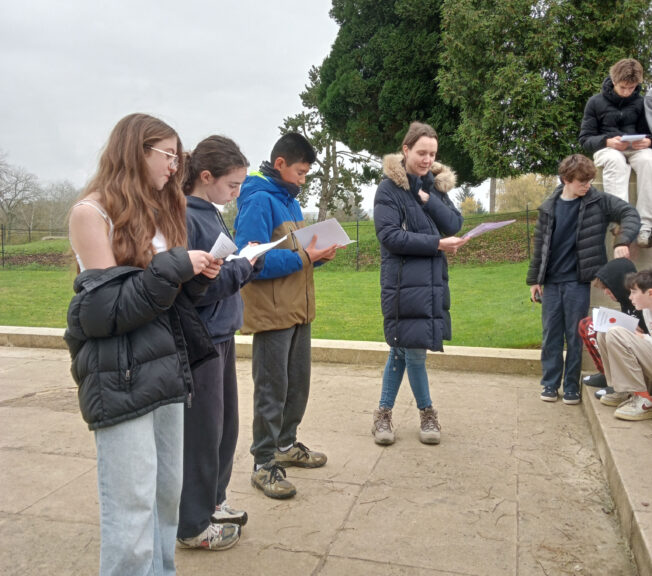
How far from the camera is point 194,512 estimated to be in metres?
2.69

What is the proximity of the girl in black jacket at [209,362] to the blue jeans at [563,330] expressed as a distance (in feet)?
10.2

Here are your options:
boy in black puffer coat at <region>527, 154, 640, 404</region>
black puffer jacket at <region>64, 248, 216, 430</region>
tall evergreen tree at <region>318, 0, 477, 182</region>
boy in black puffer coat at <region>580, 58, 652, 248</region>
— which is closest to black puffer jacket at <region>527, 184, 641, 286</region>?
boy in black puffer coat at <region>527, 154, 640, 404</region>

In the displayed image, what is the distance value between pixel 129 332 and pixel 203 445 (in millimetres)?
831

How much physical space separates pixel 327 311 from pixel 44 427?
244 inches

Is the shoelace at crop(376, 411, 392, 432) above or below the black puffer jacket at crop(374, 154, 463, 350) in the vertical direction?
below

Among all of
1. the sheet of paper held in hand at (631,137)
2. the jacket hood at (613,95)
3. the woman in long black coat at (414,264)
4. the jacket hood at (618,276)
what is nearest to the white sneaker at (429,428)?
the woman in long black coat at (414,264)

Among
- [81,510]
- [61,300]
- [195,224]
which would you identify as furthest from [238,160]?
[61,300]

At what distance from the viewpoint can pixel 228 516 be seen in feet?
9.64

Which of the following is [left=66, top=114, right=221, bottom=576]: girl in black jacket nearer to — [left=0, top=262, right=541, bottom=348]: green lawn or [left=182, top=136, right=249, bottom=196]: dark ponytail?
[left=182, top=136, right=249, bottom=196]: dark ponytail

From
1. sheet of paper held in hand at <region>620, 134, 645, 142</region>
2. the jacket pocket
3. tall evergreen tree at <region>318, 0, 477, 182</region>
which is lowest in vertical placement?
the jacket pocket

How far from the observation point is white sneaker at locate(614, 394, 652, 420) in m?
4.01

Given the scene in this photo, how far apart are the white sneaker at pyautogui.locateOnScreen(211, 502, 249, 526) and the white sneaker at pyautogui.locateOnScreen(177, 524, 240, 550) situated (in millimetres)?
104

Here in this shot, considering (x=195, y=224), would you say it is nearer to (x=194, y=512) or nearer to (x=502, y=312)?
(x=194, y=512)

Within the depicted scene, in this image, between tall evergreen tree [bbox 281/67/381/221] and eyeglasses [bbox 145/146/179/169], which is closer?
eyeglasses [bbox 145/146/179/169]
